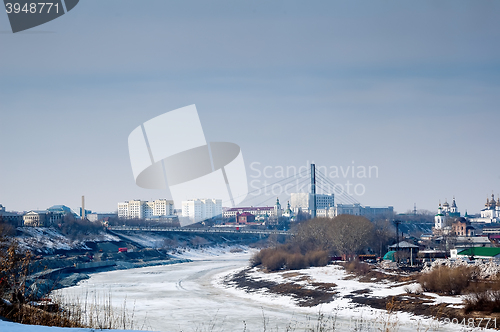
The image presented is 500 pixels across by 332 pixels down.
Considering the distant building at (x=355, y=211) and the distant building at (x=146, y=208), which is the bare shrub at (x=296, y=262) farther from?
the distant building at (x=146, y=208)

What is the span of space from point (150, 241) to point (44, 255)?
30.1 m

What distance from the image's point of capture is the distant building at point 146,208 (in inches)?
7008

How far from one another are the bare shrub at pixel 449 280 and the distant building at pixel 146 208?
15262 centimetres

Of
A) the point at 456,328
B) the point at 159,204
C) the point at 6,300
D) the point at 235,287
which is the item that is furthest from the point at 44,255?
the point at 159,204

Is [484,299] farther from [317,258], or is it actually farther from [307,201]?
[307,201]

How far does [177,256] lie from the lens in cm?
8400

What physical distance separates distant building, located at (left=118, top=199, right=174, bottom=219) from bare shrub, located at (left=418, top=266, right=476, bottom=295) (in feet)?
501

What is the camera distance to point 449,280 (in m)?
29.0

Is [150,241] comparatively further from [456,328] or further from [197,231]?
[456,328]

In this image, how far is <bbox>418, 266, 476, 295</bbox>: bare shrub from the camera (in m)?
28.7

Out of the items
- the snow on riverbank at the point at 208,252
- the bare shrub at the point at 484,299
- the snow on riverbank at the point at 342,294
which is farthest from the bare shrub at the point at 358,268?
the snow on riverbank at the point at 208,252

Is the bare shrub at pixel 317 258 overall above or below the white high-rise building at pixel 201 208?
below

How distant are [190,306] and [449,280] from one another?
1414cm

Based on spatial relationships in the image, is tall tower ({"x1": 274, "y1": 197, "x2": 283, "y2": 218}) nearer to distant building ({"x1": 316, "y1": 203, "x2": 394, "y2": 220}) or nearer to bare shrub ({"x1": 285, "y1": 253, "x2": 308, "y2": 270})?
distant building ({"x1": 316, "y1": 203, "x2": 394, "y2": 220})
